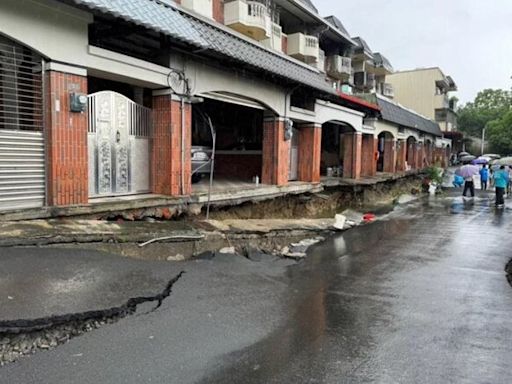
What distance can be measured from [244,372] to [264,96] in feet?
34.3

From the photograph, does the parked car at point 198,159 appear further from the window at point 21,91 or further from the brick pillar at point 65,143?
the window at point 21,91

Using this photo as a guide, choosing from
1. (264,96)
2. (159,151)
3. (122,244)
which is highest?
(264,96)

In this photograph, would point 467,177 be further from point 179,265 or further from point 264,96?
point 179,265

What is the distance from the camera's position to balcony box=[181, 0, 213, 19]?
46.7 ft

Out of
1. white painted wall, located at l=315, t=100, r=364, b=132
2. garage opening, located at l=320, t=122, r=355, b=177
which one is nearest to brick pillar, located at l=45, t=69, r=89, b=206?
white painted wall, located at l=315, t=100, r=364, b=132

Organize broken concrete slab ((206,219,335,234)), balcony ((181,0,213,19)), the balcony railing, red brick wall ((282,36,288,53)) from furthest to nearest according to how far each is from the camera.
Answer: red brick wall ((282,36,288,53))
the balcony railing
balcony ((181,0,213,19))
broken concrete slab ((206,219,335,234))

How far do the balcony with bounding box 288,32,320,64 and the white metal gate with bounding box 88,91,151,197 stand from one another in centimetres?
1513

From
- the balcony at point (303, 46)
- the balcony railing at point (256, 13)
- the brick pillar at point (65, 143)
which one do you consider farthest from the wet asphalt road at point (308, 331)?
the balcony at point (303, 46)

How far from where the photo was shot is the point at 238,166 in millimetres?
16875

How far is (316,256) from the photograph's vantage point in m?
8.44

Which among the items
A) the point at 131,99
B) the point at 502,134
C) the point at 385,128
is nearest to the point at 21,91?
the point at 131,99

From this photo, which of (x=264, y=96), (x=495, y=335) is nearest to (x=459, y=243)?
(x=495, y=335)

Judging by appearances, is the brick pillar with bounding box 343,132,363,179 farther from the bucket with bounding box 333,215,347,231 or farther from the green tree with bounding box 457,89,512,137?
the green tree with bounding box 457,89,512,137

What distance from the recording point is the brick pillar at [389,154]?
26.7 metres
